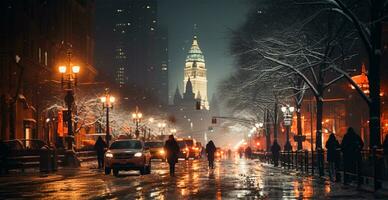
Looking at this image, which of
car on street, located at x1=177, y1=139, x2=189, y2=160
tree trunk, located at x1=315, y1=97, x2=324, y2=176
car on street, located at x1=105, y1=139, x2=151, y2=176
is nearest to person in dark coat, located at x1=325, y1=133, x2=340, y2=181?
tree trunk, located at x1=315, y1=97, x2=324, y2=176

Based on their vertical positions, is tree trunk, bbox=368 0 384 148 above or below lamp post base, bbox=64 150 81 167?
above

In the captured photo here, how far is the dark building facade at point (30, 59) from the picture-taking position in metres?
58.5

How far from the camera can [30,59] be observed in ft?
217

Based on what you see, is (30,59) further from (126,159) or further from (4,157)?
(126,159)

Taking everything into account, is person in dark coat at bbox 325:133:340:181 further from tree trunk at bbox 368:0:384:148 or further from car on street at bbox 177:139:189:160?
car on street at bbox 177:139:189:160

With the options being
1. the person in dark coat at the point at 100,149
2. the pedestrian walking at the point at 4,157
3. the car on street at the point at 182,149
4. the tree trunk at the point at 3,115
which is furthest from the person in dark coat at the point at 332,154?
the car on street at the point at 182,149

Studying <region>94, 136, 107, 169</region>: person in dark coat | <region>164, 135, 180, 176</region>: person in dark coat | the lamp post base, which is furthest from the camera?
the lamp post base

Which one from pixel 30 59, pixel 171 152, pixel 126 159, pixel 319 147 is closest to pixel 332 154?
pixel 319 147

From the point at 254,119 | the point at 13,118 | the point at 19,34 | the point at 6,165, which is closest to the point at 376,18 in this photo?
the point at 6,165

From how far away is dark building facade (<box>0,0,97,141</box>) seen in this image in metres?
58.5

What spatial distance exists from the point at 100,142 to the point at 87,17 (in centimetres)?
6551

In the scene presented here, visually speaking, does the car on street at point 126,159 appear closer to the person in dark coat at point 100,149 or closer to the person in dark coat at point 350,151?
the person in dark coat at point 100,149

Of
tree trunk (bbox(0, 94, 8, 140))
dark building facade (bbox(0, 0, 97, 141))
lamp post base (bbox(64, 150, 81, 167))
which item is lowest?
lamp post base (bbox(64, 150, 81, 167))

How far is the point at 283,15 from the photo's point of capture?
45500 mm
